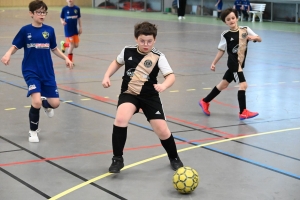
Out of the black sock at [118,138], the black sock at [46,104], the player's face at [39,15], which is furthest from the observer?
the black sock at [46,104]

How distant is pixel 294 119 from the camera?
28.9ft

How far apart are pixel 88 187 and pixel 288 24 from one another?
25373 mm

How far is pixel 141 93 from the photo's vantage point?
6.33m

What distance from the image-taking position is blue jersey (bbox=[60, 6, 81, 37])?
599 inches

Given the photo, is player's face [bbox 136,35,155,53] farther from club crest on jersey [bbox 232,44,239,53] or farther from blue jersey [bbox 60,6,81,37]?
blue jersey [bbox 60,6,81,37]

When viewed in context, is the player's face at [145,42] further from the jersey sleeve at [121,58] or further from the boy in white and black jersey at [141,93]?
the jersey sleeve at [121,58]

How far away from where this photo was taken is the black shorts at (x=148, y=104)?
6.26 meters

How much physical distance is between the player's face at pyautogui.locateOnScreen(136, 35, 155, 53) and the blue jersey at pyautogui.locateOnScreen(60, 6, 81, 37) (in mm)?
9259

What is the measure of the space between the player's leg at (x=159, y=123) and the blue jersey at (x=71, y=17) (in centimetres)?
931

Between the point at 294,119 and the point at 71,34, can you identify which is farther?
the point at 71,34

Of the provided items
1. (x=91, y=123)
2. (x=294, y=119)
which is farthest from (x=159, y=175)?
(x=294, y=119)

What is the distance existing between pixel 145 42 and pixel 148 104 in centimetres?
66

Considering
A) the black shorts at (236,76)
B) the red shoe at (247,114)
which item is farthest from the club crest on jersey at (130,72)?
the black shorts at (236,76)

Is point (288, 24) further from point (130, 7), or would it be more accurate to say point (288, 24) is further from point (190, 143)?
point (190, 143)
